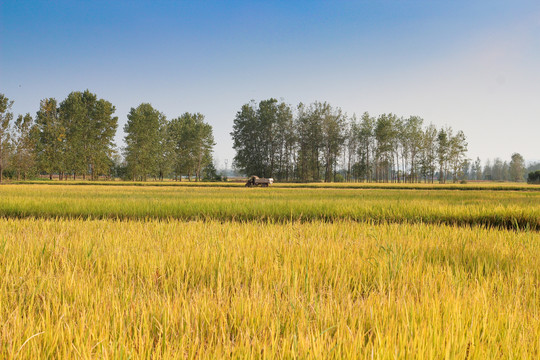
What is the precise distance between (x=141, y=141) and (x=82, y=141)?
1021cm

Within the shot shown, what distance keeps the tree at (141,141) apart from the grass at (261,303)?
57.1 meters

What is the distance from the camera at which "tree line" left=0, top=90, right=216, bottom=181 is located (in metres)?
35.5

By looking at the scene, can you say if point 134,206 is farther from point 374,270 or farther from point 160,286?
point 374,270

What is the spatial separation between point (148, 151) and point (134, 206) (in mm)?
53954

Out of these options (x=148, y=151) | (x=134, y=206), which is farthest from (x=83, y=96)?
(x=134, y=206)

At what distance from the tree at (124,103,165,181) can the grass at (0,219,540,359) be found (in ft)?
187

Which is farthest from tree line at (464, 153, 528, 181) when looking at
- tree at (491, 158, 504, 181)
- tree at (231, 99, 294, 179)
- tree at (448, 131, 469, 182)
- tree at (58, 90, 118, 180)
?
tree at (58, 90, 118, 180)

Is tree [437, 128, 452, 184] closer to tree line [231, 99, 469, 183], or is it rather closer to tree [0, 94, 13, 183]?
tree line [231, 99, 469, 183]

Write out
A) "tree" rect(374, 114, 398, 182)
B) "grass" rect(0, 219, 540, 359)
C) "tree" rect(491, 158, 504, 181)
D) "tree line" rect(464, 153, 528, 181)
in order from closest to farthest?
1. "grass" rect(0, 219, 540, 359)
2. "tree" rect(374, 114, 398, 182)
3. "tree line" rect(464, 153, 528, 181)
4. "tree" rect(491, 158, 504, 181)

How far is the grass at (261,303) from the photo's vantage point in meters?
1.06

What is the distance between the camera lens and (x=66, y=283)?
1678mm

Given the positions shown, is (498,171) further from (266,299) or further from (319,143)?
(266,299)

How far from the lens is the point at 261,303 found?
4.60ft

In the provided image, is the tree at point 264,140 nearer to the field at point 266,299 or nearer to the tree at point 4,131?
the tree at point 4,131
